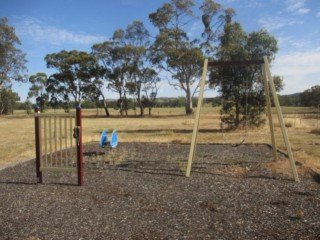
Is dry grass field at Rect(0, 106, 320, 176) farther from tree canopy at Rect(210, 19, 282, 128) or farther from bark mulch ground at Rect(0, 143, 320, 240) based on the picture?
bark mulch ground at Rect(0, 143, 320, 240)

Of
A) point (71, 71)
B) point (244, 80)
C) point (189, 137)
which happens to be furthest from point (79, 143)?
point (71, 71)

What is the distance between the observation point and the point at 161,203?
433cm

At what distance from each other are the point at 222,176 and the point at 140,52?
3972 cm

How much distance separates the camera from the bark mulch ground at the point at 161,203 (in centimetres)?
337

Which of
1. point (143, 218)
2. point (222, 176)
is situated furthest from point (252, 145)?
point (143, 218)

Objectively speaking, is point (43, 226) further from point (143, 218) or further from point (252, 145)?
point (252, 145)

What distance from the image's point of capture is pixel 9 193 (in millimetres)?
4934

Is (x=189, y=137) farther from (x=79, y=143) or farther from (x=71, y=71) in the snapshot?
(x=71, y=71)

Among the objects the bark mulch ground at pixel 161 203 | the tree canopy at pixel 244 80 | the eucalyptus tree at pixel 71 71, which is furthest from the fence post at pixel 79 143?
the eucalyptus tree at pixel 71 71

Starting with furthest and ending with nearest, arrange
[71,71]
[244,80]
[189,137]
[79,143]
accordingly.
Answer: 1. [71,71]
2. [244,80]
3. [189,137]
4. [79,143]

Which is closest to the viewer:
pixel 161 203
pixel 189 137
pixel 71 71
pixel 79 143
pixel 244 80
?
pixel 161 203

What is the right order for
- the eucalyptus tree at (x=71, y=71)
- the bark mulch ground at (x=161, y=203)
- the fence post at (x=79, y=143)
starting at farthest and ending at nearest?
the eucalyptus tree at (x=71, y=71)
the fence post at (x=79, y=143)
the bark mulch ground at (x=161, y=203)

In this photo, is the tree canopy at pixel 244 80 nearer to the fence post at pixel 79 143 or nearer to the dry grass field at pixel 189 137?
the dry grass field at pixel 189 137

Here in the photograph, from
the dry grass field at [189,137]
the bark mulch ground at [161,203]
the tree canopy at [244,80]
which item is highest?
the tree canopy at [244,80]
